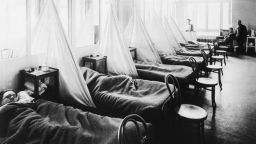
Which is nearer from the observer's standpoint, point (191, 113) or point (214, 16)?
point (191, 113)

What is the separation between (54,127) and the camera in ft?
6.57

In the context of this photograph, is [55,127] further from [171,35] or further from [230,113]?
[171,35]

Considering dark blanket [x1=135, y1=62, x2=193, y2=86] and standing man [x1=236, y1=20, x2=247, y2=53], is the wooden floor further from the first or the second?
standing man [x1=236, y1=20, x2=247, y2=53]

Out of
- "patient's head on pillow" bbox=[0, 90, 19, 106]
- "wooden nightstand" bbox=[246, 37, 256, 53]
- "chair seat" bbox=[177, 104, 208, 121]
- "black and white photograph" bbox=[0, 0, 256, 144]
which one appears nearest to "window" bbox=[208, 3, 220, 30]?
"wooden nightstand" bbox=[246, 37, 256, 53]

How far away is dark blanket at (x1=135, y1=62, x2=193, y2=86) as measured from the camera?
156 inches

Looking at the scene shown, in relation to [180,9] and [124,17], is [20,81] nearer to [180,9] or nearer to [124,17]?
[124,17]

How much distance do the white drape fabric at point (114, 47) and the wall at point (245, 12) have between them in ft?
26.0

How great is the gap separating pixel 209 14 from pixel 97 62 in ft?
27.4

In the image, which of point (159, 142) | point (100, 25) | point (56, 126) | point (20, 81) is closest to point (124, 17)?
point (100, 25)

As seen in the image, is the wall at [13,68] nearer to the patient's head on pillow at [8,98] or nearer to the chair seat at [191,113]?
the patient's head on pillow at [8,98]

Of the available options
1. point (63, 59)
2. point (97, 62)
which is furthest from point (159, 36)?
point (63, 59)

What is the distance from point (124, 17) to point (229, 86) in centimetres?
278

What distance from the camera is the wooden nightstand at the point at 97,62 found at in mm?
4016

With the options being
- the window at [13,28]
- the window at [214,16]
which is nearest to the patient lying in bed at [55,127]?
the window at [13,28]
